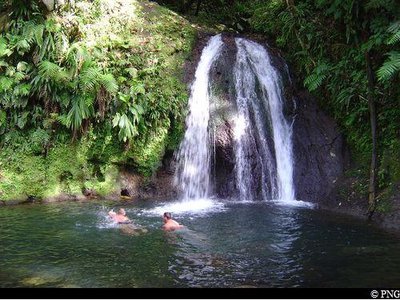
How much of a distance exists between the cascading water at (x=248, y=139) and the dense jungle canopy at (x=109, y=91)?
0.56 metres

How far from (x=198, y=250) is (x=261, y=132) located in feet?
18.2

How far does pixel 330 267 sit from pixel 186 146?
6.35 metres

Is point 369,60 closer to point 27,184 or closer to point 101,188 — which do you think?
point 101,188

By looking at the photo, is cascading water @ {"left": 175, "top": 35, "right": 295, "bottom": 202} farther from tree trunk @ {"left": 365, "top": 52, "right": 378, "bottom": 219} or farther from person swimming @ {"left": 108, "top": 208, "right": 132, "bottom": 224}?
person swimming @ {"left": 108, "top": 208, "right": 132, "bottom": 224}

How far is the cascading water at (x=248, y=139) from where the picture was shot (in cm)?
1141

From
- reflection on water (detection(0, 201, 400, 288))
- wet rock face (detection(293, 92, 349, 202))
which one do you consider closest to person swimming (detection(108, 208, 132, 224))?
reflection on water (detection(0, 201, 400, 288))

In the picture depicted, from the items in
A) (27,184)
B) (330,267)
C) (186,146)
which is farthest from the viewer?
(186,146)

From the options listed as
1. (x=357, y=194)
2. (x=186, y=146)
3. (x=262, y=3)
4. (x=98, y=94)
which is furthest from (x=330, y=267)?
(x=262, y=3)

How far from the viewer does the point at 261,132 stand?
11875mm

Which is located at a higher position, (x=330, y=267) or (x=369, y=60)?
(x=369, y=60)

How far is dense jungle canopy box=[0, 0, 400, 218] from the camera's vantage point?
34.1ft

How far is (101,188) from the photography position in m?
11.4

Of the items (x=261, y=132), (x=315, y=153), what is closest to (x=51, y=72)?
(x=261, y=132)

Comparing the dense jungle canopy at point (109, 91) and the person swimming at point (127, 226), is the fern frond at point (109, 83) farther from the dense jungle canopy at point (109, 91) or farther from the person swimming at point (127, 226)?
the person swimming at point (127, 226)
